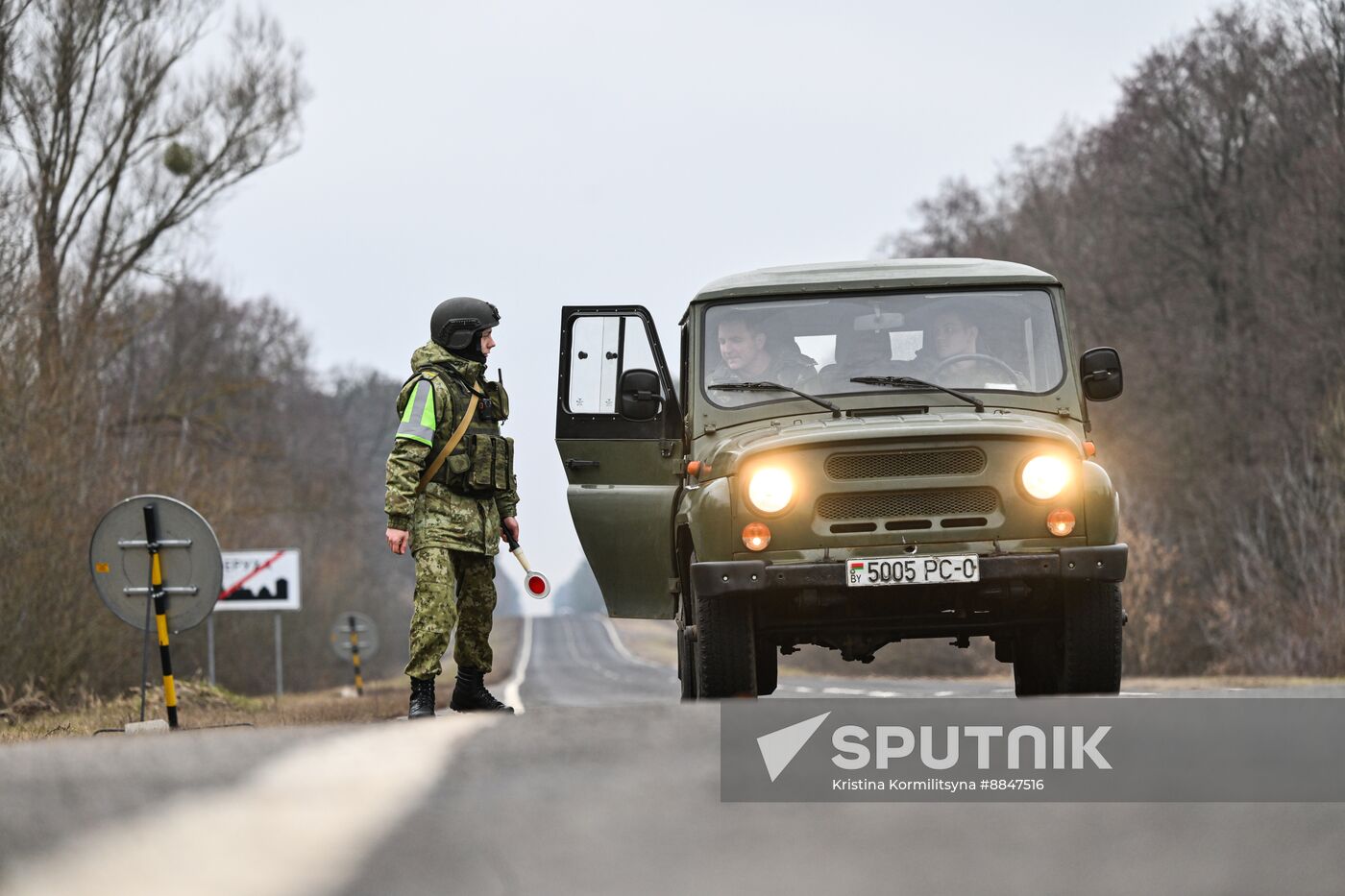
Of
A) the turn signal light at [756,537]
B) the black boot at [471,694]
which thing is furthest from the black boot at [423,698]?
the turn signal light at [756,537]

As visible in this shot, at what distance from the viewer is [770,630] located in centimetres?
840

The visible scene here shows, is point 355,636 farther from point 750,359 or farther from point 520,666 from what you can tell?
point 520,666

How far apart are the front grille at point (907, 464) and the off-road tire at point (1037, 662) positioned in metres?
1.06

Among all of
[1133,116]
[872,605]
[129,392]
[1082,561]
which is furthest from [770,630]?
[1133,116]

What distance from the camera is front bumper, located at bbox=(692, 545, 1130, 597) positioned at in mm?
7711

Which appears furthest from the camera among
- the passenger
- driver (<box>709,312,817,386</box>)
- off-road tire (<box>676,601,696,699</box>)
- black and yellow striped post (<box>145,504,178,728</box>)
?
black and yellow striped post (<box>145,504,178,728</box>)

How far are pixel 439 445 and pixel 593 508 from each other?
1083 millimetres

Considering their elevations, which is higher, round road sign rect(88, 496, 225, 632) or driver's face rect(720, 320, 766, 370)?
driver's face rect(720, 320, 766, 370)

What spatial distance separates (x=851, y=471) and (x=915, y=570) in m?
0.50

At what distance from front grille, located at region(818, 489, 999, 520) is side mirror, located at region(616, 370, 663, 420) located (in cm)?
137

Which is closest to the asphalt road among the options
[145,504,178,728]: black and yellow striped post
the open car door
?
the open car door

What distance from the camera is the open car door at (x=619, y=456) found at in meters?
9.59

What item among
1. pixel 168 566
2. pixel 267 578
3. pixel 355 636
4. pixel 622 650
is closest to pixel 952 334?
pixel 168 566

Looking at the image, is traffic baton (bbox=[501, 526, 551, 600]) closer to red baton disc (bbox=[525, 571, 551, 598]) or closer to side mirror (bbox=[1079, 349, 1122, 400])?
red baton disc (bbox=[525, 571, 551, 598])
